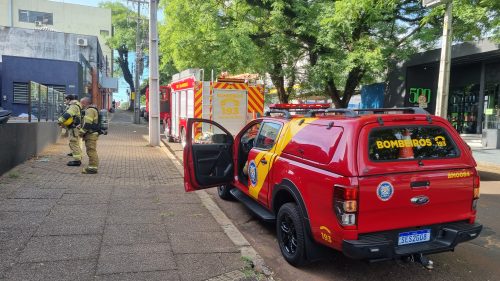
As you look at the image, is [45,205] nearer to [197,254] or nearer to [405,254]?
[197,254]

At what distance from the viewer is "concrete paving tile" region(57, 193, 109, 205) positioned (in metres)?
6.43

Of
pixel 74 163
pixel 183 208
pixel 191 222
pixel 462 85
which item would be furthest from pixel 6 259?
pixel 462 85

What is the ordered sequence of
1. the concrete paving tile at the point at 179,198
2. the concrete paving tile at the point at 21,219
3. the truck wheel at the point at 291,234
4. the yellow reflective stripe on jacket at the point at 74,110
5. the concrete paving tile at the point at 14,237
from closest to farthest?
the truck wheel at the point at 291,234 < the concrete paving tile at the point at 14,237 < the concrete paving tile at the point at 21,219 < the concrete paving tile at the point at 179,198 < the yellow reflective stripe on jacket at the point at 74,110

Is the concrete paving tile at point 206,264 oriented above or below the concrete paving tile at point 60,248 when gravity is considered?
below

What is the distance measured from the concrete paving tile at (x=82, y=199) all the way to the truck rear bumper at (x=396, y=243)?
432cm

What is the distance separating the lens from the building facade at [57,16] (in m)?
46.8

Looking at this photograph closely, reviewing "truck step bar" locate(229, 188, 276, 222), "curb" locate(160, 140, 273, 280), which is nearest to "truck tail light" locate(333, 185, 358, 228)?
"curb" locate(160, 140, 273, 280)

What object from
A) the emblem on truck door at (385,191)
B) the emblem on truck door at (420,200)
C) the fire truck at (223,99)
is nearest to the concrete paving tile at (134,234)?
the emblem on truck door at (385,191)

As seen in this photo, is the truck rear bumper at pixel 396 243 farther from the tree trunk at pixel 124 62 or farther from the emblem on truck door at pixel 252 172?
the tree trunk at pixel 124 62

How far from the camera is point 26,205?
6.10 meters

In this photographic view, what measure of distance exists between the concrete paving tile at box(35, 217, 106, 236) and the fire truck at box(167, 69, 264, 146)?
24.4ft

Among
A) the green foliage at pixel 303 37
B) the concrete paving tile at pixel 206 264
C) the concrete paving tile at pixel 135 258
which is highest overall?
the green foliage at pixel 303 37

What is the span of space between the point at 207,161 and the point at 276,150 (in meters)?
1.61

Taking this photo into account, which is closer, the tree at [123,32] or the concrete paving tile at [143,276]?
the concrete paving tile at [143,276]
